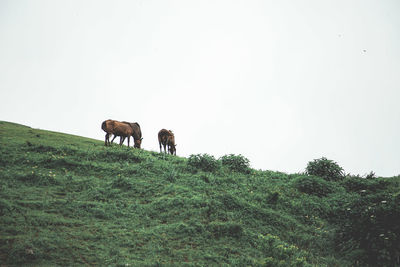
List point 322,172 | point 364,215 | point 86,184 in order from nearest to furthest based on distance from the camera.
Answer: point 364,215 → point 86,184 → point 322,172

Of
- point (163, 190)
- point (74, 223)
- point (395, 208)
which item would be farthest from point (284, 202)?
point (74, 223)

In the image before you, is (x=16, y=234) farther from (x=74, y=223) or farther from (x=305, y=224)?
(x=305, y=224)

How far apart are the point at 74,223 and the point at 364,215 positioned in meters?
10.2

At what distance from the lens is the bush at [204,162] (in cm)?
1699

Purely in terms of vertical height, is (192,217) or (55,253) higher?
(192,217)

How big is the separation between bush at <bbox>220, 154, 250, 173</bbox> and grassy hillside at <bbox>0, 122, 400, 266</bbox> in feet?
5.40

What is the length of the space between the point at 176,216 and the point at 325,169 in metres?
11.0

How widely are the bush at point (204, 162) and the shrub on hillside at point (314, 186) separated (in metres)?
4.84

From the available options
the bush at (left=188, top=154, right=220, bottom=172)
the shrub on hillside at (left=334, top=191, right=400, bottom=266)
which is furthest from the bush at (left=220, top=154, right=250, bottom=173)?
the shrub on hillside at (left=334, top=191, right=400, bottom=266)

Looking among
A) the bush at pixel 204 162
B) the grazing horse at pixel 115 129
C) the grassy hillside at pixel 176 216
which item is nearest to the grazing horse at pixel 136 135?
the grazing horse at pixel 115 129

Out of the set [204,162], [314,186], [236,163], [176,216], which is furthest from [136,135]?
[314,186]

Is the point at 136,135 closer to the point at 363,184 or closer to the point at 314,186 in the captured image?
the point at 314,186

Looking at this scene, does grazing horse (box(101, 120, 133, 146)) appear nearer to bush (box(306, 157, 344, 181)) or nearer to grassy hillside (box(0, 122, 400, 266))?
grassy hillside (box(0, 122, 400, 266))

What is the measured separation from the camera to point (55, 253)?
7.29 m
